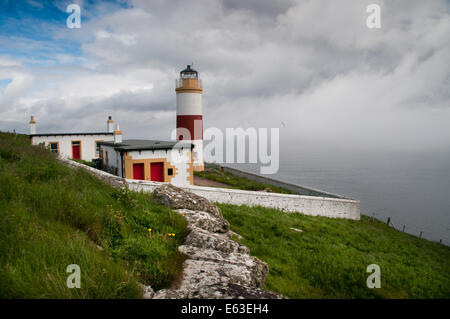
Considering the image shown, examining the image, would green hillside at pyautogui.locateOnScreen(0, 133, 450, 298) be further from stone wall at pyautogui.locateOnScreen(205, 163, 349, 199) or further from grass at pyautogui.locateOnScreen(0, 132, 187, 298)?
stone wall at pyautogui.locateOnScreen(205, 163, 349, 199)

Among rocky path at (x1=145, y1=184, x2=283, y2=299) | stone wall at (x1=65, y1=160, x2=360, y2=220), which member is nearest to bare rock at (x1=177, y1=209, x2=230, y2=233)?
rocky path at (x1=145, y1=184, x2=283, y2=299)

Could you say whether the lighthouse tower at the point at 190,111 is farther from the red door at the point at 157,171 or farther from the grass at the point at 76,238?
the grass at the point at 76,238

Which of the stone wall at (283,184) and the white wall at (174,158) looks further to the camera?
the stone wall at (283,184)

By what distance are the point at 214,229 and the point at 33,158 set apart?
15.1 ft

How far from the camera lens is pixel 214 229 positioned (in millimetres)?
5922

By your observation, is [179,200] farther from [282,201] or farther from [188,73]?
[188,73]

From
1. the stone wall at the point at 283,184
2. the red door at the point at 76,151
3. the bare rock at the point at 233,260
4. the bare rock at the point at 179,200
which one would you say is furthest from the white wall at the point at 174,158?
the bare rock at the point at 233,260

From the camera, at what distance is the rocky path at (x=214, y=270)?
9.74 ft

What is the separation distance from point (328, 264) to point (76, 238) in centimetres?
612

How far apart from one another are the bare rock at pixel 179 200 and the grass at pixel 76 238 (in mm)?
459

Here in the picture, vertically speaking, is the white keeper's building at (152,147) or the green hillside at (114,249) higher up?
the white keeper's building at (152,147)

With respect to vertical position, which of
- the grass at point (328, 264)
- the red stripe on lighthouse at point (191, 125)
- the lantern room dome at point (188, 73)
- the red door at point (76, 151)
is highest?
the lantern room dome at point (188, 73)
